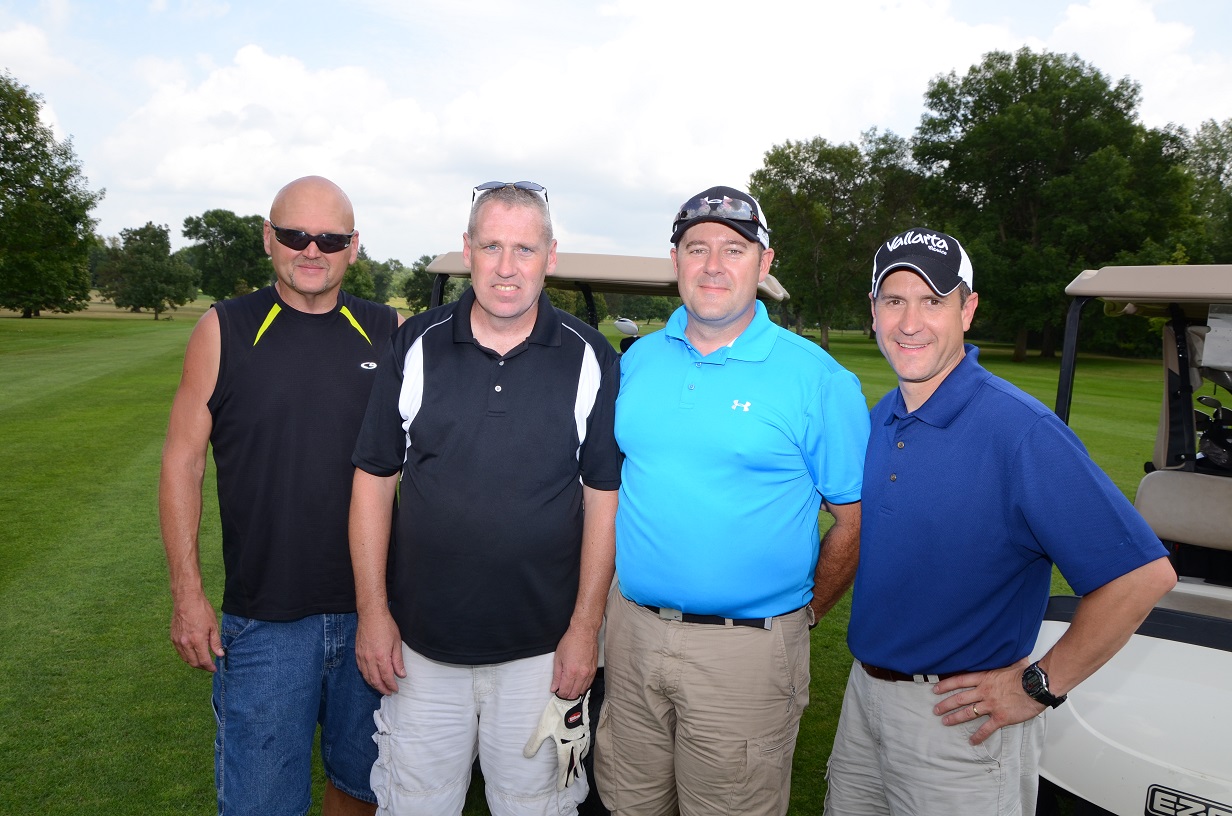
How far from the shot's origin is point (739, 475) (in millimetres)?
2334

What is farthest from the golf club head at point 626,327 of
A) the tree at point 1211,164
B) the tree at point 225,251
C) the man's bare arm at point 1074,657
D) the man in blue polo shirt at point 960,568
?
the tree at point 225,251

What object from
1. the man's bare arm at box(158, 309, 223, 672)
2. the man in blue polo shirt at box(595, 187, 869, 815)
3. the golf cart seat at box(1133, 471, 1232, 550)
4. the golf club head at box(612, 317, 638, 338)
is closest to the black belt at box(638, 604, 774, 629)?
the man in blue polo shirt at box(595, 187, 869, 815)

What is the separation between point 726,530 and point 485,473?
717mm

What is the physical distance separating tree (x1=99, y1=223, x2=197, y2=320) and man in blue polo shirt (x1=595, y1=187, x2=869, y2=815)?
69558 mm

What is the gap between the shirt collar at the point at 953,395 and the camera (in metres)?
2.11

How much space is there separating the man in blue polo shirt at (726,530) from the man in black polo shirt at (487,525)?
0.16 m

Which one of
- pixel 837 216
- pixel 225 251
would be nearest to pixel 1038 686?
pixel 837 216

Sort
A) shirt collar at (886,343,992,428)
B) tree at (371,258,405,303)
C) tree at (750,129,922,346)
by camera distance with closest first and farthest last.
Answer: shirt collar at (886,343,992,428) → tree at (750,129,922,346) → tree at (371,258,405,303)

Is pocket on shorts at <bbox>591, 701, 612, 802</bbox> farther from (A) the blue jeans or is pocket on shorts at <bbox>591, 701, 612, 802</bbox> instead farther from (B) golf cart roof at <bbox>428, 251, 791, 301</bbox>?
(B) golf cart roof at <bbox>428, 251, 791, 301</bbox>

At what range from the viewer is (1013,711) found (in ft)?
6.63

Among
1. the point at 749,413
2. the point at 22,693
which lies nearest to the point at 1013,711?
the point at 749,413

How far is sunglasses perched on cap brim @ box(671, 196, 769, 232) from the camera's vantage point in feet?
8.12

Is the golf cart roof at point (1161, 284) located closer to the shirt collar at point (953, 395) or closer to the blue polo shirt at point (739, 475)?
the shirt collar at point (953, 395)

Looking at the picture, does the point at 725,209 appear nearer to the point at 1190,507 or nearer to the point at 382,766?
the point at 382,766
